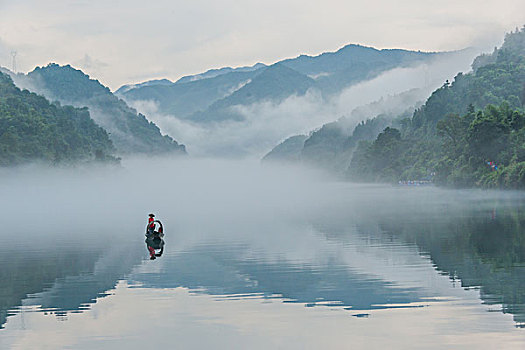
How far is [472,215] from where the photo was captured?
73125 millimetres

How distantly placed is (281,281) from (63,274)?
1096cm

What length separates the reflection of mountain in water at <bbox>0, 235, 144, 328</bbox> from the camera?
31297 mm

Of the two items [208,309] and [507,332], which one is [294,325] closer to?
[208,309]

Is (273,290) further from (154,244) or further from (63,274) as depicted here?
(154,244)

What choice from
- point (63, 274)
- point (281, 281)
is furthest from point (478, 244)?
point (63, 274)

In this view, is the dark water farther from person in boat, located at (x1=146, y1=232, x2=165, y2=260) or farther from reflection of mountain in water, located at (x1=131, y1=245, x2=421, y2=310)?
person in boat, located at (x1=146, y1=232, x2=165, y2=260)

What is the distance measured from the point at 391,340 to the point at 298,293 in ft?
27.6

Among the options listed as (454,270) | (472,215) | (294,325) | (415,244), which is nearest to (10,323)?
(294,325)

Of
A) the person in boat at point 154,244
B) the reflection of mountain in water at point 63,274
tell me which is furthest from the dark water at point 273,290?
the person in boat at point 154,244

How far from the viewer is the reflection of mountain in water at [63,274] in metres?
31.3

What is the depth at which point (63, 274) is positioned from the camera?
39.0 meters

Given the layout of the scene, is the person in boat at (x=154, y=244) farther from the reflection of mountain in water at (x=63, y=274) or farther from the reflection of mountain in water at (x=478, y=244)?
the reflection of mountain in water at (x=478, y=244)

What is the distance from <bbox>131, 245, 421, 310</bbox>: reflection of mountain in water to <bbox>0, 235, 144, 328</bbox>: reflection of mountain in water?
235 cm

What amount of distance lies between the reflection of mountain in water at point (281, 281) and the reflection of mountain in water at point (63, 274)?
235 centimetres
